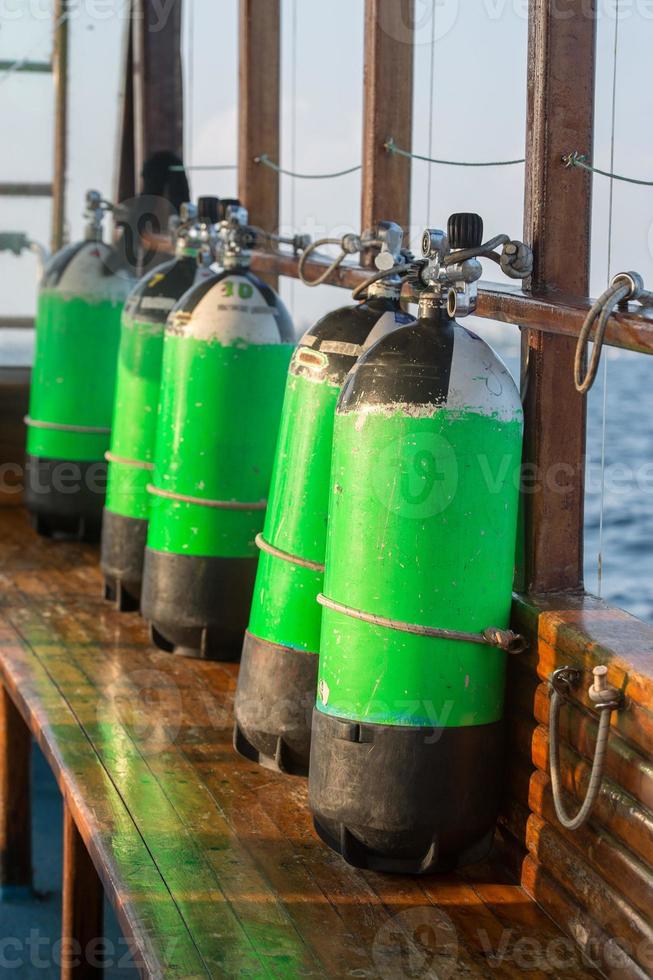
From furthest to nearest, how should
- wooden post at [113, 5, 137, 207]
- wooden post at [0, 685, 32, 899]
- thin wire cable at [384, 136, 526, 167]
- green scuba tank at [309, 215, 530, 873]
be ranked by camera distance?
wooden post at [113, 5, 137, 207], wooden post at [0, 685, 32, 899], thin wire cable at [384, 136, 526, 167], green scuba tank at [309, 215, 530, 873]

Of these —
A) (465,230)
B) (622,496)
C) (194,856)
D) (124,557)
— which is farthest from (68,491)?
(622,496)

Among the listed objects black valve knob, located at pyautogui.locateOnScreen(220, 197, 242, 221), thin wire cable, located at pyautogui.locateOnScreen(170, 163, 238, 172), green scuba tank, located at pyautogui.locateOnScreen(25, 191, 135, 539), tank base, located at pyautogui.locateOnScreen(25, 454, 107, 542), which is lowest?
tank base, located at pyautogui.locateOnScreen(25, 454, 107, 542)

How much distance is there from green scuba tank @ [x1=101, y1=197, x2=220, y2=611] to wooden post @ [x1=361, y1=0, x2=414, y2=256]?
40.8 inches

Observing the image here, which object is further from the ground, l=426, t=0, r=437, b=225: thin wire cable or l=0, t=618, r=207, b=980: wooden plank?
l=426, t=0, r=437, b=225: thin wire cable

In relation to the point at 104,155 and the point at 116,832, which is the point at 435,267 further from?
the point at 104,155

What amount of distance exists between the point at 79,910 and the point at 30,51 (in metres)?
5.64

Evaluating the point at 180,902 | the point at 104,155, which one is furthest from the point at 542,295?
the point at 104,155

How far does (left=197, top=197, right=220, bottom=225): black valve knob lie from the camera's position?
5223 millimetres

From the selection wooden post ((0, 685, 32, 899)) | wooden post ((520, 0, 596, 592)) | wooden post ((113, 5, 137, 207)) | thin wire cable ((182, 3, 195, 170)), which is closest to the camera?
wooden post ((520, 0, 596, 592))

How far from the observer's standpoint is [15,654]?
482 centimetres

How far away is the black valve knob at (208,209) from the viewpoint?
5223 millimetres

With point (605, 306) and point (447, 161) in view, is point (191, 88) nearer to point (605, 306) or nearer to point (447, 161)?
point (447, 161)

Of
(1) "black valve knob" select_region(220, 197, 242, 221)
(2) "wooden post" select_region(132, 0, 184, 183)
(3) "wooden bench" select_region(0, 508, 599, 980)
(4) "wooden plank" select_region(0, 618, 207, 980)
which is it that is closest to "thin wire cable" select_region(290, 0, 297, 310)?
(1) "black valve knob" select_region(220, 197, 242, 221)

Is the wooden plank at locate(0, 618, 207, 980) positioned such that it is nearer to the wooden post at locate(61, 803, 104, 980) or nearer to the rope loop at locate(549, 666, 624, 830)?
the wooden post at locate(61, 803, 104, 980)
